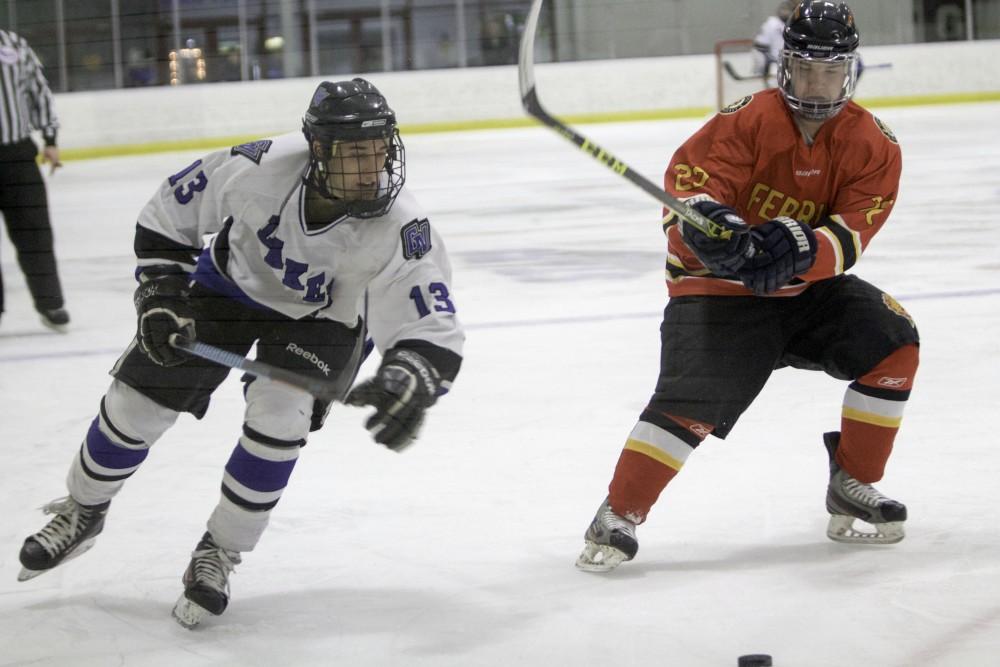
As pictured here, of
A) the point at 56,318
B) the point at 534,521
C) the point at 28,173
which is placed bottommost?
the point at 534,521

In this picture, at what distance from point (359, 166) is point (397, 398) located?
12.3 inches

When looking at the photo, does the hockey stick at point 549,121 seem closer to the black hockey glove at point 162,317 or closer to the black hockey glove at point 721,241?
the black hockey glove at point 721,241

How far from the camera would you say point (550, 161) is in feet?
21.8

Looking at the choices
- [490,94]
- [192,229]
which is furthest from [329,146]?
[490,94]

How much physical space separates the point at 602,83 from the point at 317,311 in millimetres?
4659

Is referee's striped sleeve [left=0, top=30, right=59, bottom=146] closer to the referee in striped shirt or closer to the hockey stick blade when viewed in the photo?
the referee in striped shirt

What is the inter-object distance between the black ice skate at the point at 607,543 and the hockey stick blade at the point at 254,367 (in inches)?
18.6

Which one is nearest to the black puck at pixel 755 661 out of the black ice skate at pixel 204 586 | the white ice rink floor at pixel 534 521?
the white ice rink floor at pixel 534 521

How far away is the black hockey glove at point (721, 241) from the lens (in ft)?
5.90

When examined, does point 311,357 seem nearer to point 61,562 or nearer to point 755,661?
point 61,562

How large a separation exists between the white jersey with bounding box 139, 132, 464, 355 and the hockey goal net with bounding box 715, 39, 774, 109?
14.0 feet

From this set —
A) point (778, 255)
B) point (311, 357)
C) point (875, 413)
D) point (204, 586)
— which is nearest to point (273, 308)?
point (311, 357)

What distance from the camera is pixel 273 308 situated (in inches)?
73.8

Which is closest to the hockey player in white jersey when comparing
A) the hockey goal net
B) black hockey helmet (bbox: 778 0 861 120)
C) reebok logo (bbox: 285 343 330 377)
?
reebok logo (bbox: 285 343 330 377)
